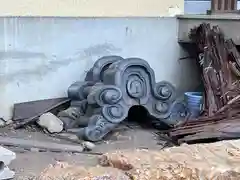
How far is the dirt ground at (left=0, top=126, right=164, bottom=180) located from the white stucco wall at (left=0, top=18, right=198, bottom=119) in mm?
Result: 486

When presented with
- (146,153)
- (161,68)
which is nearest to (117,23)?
(161,68)

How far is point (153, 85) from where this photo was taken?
5293 millimetres

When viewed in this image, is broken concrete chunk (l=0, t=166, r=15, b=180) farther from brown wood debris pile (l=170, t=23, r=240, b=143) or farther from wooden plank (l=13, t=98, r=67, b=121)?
Answer: wooden plank (l=13, t=98, r=67, b=121)

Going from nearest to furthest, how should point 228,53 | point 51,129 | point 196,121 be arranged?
point 196,121 < point 51,129 < point 228,53

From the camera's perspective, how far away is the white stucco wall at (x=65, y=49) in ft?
17.7

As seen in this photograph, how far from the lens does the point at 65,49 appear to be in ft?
18.6

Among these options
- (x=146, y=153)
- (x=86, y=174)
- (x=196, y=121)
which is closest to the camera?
(x=86, y=174)

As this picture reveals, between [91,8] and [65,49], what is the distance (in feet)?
1.65

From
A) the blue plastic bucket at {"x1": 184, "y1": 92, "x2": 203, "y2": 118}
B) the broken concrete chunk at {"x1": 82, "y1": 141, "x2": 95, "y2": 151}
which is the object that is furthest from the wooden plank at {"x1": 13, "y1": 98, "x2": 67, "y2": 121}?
the blue plastic bucket at {"x1": 184, "y1": 92, "x2": 203, "y2": 118}

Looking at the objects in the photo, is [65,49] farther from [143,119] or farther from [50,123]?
[143,119]

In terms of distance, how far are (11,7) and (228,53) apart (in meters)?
2.11

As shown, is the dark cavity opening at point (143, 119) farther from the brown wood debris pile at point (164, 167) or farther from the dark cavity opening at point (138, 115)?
the brown wood debris pile at point (164, 167)

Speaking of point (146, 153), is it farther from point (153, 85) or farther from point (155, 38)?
point (155, 38)

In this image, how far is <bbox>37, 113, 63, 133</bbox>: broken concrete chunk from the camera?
17.2ft
